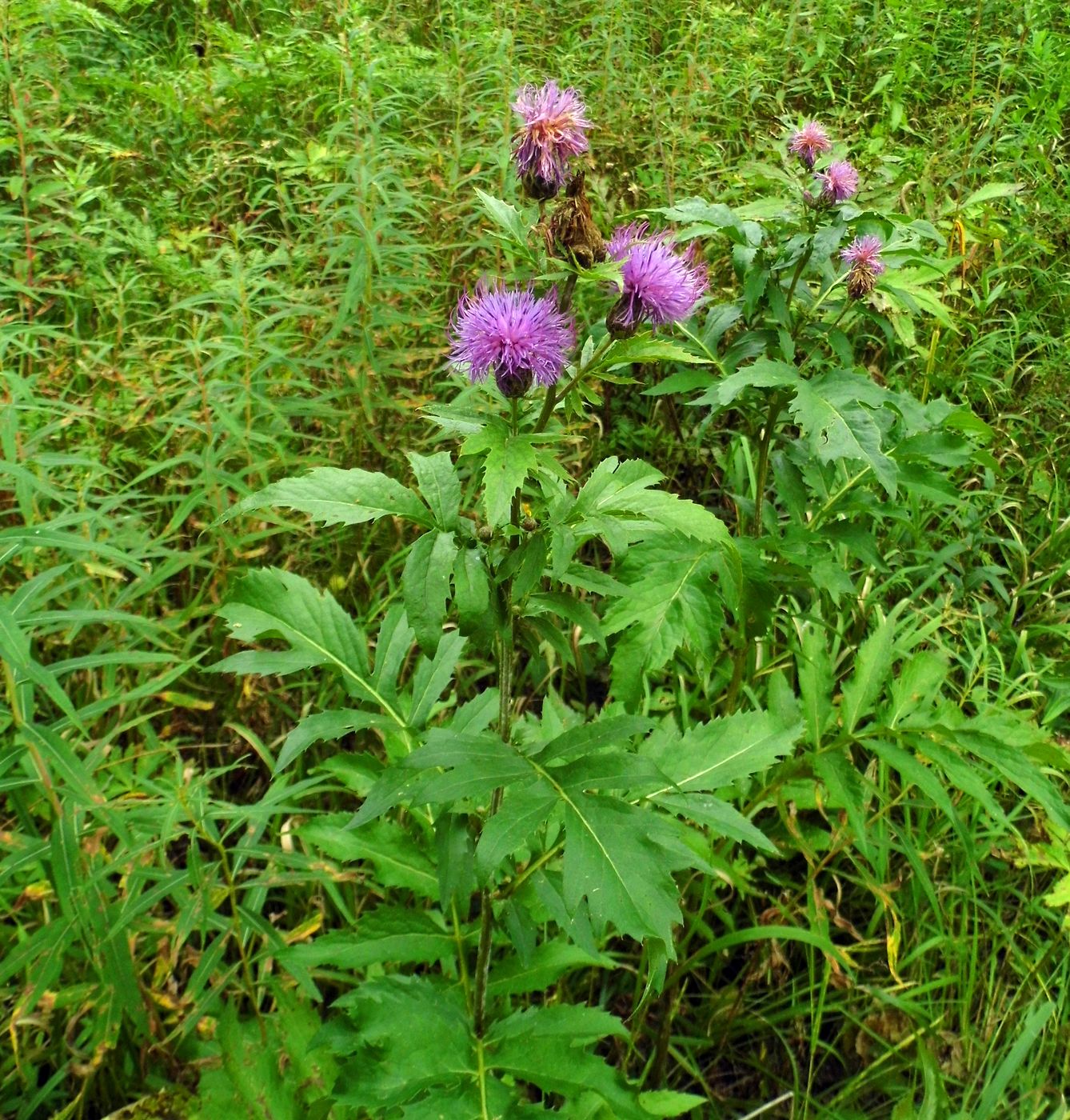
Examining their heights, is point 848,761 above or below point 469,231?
below

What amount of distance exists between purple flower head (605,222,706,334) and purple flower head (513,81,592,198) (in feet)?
0.44

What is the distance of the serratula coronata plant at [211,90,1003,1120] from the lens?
49.6 inches

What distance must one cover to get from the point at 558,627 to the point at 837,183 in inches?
47.3

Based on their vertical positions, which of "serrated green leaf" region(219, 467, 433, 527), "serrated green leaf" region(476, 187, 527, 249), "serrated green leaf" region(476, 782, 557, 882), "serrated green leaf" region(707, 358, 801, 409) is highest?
"serrated green leaf" region(476, 187, 527, 249)

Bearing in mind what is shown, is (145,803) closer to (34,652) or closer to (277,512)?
(34,652)

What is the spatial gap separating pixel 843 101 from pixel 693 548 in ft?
12.7

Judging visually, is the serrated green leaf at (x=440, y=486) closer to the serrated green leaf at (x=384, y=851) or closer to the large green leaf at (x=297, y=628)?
the large green leaf at (x=297, y=628)

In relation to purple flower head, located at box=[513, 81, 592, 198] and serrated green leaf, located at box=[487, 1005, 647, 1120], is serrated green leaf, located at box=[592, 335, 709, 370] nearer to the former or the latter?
purple flower head, located at box=[513, 81, 592, 198]

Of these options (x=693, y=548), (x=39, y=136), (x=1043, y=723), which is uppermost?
(x=39, y=136)

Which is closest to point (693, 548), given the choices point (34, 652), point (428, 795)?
point (428, 795)

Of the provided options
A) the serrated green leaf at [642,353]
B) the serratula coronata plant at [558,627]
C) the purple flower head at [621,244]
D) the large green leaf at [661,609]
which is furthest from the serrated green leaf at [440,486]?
the large green leaf at [661,609]

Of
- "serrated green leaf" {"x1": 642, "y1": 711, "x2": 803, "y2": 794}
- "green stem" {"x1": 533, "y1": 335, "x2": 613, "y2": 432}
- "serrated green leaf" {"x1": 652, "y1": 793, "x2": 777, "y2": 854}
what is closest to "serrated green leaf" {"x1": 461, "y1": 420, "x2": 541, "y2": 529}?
"green stem" {"x1": 533, "y1": 335, "x2": 613, "y2": 432}

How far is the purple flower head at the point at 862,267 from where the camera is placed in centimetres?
193

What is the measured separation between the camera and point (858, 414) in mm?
1858
